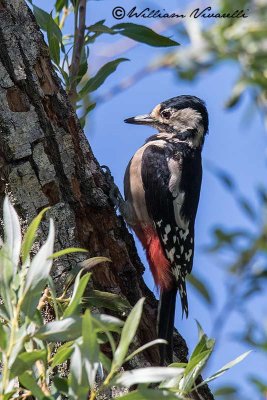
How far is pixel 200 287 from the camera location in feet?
13.5

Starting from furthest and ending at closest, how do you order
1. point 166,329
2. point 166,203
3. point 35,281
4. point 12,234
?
point 166,203
point 166,329
point 12,234
point 35,281

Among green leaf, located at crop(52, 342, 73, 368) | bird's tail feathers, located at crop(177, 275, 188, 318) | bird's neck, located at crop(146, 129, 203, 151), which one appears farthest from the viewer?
bird's neck, located at crop(146, 129, 203, 151)

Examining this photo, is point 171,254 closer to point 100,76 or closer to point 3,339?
point 100,76

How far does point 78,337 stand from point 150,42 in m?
1.85

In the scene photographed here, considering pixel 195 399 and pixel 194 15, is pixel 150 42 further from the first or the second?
pixel 194 15

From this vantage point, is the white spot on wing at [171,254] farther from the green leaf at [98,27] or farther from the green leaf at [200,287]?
the green leaf at [98,27]

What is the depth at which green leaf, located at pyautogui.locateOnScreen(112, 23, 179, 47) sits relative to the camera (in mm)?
3145

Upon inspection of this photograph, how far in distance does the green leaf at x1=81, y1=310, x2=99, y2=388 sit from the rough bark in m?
1.02

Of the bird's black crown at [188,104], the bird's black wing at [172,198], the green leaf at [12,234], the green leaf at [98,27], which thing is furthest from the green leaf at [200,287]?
the green leaf at [12,234]

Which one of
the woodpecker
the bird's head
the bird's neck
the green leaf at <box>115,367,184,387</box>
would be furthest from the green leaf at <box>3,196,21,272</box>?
the bird's head

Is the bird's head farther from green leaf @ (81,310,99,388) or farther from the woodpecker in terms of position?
green leaf @ (81,310,99,388)

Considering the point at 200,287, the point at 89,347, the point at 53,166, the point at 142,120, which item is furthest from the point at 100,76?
the point at 89,347

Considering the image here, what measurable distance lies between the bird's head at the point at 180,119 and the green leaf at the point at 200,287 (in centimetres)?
99

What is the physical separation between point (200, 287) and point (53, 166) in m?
1.72
